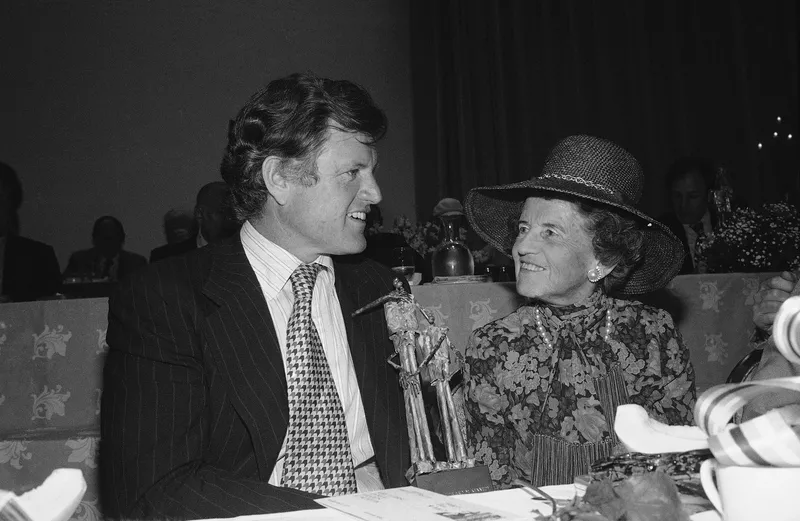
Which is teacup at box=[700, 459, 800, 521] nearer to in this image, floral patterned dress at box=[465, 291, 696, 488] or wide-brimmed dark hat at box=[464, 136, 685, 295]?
floral patterned dress at box=[465, 291, 696, 488]

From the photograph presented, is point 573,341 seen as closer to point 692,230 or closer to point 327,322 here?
point 327,322

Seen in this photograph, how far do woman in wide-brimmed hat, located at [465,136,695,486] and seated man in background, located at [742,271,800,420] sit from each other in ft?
0.95

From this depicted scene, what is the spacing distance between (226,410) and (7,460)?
4.73ft

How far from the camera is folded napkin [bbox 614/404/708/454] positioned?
33.7 inches

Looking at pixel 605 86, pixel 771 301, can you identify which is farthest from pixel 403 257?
pixel 605 86

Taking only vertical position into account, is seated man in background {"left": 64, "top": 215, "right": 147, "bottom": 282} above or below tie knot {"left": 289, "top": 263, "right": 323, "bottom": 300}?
above

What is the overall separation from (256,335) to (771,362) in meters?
1.08

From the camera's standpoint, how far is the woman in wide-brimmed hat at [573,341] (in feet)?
7.14

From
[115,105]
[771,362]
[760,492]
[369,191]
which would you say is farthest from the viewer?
[115,105]

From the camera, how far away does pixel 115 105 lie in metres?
7.88

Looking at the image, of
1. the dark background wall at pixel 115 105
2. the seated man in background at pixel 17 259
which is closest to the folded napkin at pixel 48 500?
the seated man in background at pixel 17 259

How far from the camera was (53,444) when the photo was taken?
2.83m

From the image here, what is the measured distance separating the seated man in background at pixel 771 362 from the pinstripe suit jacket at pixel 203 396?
79cm

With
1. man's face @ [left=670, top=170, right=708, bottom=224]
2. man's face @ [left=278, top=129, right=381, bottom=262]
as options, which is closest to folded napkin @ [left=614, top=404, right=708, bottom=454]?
man's face @ [left=278, top=129, right=381, bottom=262]
